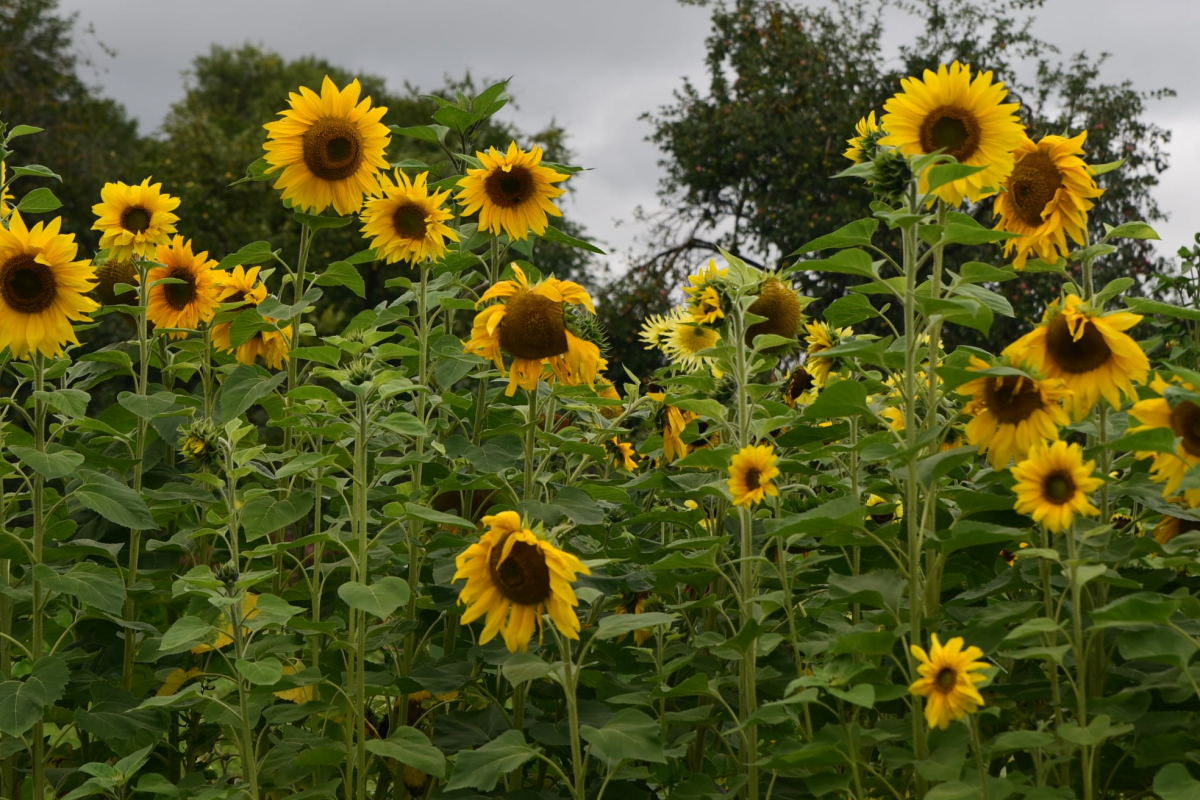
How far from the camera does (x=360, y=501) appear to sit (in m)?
2.41

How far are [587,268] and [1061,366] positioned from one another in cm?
1655

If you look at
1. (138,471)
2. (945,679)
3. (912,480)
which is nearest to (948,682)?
(945,679)

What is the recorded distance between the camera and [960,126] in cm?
Result: 216

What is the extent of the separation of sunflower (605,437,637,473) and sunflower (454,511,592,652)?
4.45 feet

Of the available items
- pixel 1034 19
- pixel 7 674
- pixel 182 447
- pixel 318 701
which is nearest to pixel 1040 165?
pixel 318 701

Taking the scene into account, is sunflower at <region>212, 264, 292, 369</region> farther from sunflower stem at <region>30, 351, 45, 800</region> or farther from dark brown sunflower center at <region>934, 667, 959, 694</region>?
dark brown sunflower center at <region>934, 667, 959, 694</region>

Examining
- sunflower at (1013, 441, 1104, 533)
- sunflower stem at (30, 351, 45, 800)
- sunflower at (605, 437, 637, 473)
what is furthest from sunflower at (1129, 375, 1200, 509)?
sunflower stem at (30, 351, 45, 800)

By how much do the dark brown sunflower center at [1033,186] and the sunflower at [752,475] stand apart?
786 millimetres

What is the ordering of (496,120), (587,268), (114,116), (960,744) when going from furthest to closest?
(114,116)
(496,120)
(587,268)
(960,744)

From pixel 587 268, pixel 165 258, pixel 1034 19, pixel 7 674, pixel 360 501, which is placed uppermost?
pixel 1034 19

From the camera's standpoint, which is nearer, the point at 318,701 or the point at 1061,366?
the point at 1061,366

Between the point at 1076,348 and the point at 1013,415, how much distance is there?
17 centimetres

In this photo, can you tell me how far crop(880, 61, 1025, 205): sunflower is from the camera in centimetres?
213

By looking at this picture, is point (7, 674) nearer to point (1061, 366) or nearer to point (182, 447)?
point (182, 447)
